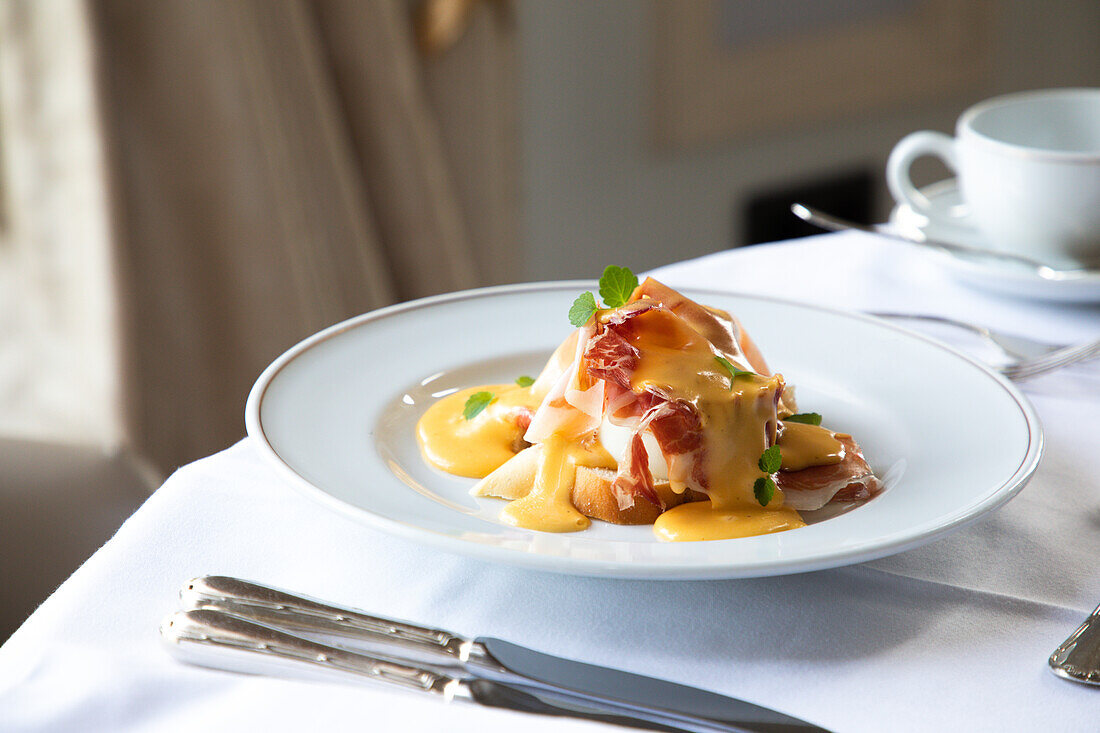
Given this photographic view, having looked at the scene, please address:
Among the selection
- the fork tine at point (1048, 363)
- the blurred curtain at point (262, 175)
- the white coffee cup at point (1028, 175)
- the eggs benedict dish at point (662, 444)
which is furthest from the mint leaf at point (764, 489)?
the blurred curtain at point (262, 175)

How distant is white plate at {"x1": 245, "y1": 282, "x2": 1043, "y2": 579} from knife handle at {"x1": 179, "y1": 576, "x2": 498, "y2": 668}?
0.05 meters

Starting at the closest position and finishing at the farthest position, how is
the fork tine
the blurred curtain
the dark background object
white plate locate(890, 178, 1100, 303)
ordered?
the fork tine, white plate locate(890, 178, 1100, 303), the blurred curtain, the dark background object

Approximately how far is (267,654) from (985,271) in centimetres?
89

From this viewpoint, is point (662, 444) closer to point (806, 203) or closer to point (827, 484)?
point (827, 484)

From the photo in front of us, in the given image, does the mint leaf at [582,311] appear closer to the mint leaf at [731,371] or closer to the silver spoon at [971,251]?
the mint leaf at [731,371]

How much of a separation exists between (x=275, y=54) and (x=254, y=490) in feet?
5.20

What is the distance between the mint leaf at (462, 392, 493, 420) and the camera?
83 centimetres

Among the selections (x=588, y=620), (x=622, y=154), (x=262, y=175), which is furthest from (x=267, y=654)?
(x=622, y=154)

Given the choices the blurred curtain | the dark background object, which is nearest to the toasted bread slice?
the blurred curtain

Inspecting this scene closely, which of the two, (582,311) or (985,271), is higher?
Answer: (582,311)

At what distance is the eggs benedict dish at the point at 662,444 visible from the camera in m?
0.71

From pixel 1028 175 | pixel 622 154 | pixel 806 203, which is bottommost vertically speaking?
pixel 806 203

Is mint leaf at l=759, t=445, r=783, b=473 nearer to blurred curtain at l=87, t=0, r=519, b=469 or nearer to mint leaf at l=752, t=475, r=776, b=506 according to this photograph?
mint leaf at l=752, t=475, r=776, b=506

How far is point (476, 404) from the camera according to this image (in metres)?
0.83
